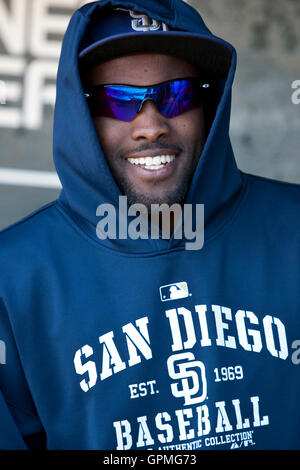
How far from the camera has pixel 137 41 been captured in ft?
5.45

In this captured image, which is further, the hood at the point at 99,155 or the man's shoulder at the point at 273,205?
the man's shoulder at the point at 273,205

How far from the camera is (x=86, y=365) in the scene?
1565mm

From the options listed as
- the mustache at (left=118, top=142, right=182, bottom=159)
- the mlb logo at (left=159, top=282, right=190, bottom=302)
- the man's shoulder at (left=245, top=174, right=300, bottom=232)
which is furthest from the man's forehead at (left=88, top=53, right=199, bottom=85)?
the mlb logo at (left=159, top=282, right=190, bottom=302)

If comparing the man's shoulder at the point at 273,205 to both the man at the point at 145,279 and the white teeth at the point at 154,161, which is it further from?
the white teeth at the point at 154,161

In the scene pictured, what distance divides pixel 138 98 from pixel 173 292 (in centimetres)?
48

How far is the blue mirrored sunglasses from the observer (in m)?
1.65

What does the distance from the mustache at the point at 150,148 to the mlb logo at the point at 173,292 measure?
34cm

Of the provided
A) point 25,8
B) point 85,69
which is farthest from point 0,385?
point 25,8

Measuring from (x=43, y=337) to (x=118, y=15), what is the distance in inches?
33.0

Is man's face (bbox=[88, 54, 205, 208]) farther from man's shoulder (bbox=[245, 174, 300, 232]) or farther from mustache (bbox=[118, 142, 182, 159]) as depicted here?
man's shoulder (bbox=[245, 174, 300, 232])

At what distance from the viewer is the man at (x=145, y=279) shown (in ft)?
5.11

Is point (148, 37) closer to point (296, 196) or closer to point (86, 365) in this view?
point (296, 196)

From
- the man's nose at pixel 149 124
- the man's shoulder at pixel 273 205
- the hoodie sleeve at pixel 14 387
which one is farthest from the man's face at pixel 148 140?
the hoodie sleeve at pixel 14 387

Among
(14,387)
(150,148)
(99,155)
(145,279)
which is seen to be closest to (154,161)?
(150,148)
